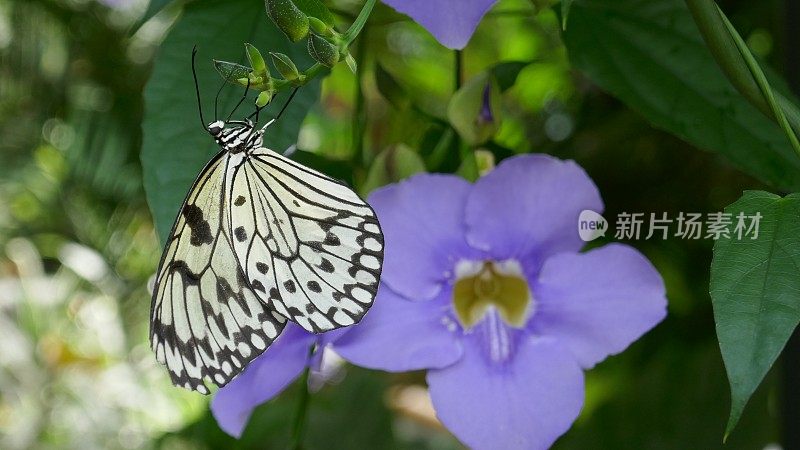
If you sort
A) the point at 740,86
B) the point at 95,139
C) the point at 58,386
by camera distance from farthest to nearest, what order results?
the point at 58,386
the point at 95,139
the point at 740,86

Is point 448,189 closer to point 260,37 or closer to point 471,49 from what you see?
point 260,37

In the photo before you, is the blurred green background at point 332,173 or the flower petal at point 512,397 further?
the blurred green background at point 332,173

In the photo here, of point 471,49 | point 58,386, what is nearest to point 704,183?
point 471,49

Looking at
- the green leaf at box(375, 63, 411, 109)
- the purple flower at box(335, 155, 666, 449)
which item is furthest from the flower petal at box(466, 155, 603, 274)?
the green leaf at box(375, 63, 411, 109)

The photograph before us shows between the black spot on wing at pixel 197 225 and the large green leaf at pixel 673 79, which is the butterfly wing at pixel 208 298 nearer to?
the black spot on wing at pixel 197 225

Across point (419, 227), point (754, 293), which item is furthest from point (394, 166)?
point (754, 293)

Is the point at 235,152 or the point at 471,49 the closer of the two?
the point at 235,152

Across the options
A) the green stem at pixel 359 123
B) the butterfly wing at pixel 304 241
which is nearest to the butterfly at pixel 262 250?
the butterfly wing at pixel 304 241

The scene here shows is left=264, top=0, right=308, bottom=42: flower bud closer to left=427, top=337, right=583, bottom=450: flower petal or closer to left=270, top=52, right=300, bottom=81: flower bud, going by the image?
left=270, top=52, right=300, bottom=81: flower bud
